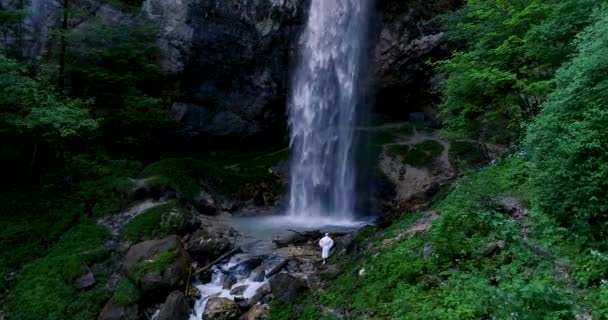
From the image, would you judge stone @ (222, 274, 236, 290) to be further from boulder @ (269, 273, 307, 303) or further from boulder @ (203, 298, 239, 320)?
boulder @ (269, 273, 307, 303)

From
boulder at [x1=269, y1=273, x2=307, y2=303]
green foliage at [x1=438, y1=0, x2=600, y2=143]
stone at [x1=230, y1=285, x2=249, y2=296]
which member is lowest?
stone at [x1=230, y1=285, x2=249, y2=296]

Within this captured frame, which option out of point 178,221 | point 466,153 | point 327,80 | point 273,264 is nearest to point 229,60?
point 327,80

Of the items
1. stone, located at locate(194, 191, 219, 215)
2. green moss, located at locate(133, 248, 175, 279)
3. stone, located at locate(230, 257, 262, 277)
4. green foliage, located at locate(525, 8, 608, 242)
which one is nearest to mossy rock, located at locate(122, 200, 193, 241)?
green moss, located at locate(133, 248, 175, 279)

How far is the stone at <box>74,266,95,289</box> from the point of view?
9.47 meters

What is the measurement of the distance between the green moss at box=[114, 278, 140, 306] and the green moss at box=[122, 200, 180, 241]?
2333 millimetres

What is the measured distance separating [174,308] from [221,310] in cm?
99

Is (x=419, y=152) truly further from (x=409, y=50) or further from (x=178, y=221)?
(x=178, y=221)

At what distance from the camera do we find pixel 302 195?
753 inches

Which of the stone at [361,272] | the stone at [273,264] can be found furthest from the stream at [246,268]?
the stone at [361,272]

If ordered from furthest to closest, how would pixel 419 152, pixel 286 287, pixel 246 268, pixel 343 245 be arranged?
1. pixel 419 152
2. pixel 343 245
3. pixel 246 268
4. pixel 286 287

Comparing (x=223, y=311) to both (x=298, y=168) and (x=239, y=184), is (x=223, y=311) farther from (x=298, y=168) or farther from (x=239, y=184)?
(x=298, y=168)

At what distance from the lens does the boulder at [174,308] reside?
27.1ft

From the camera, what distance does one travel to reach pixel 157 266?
9.19 metres

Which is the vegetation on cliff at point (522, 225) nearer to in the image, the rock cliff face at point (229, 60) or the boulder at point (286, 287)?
the boulder at point (286, 287)
